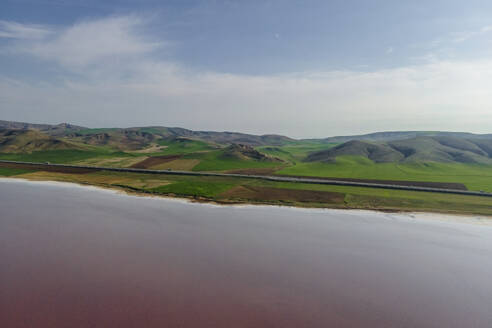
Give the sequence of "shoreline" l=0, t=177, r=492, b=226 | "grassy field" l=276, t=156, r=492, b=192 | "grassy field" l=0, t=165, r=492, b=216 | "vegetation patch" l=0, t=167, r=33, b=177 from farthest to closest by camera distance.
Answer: "vegetation patch" l=0, t=167, r=33, b=177 < "grassy field" l=276, t=156, r=492, b=192 < "grassy field" l=0, t=165, r=492, b=216 < "shoreline" l=0, t=177, r=492, b=226

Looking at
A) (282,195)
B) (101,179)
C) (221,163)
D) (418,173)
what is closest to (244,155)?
(221,163)

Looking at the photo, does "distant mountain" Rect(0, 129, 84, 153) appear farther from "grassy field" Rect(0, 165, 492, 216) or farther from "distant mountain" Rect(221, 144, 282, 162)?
"distant mountain" Rect(221, 144, 282, 162)

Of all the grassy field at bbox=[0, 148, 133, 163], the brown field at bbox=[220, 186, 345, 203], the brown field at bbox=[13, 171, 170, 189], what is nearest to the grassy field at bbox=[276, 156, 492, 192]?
the brown field at bbox=[220, 186, 345, 203]

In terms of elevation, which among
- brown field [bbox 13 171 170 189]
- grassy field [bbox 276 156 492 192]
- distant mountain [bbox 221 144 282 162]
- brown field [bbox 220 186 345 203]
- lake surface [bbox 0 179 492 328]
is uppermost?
distant mountain [bbox 221 144 282 162]

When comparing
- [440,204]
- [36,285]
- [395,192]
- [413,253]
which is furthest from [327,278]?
[395,192]

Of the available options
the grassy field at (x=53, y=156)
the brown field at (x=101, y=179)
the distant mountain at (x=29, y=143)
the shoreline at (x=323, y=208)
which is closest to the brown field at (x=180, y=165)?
the brown field at (x=101, y=179)

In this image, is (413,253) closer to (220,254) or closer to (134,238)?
(220,254)
